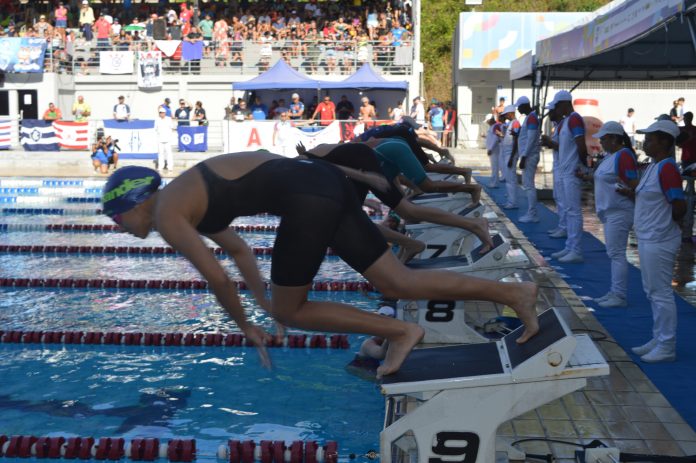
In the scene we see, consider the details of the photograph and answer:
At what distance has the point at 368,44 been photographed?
85.4 ft

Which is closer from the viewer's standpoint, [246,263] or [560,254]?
[246,263]

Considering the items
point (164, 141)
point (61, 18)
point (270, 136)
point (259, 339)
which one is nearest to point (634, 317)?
point (259, 339)

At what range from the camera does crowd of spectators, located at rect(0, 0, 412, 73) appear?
2616 cm

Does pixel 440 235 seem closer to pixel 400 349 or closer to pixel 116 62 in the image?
pixel 400 349

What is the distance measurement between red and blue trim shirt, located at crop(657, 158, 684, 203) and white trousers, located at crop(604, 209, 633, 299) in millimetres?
1362

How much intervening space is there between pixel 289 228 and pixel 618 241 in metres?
4.08

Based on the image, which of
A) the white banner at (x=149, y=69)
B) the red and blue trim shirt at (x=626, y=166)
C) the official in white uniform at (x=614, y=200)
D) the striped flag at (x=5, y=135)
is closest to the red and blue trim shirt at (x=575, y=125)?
the official in white uniform at (x=614, y=200)

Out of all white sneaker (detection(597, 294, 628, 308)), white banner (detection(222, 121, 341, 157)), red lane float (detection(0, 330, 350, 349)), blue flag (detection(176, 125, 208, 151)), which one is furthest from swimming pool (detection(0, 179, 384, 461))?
blue flag (detection(176, 125, 208, 151))

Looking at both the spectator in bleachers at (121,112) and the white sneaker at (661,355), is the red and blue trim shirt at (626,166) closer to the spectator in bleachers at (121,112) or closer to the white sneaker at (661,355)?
the white sneaker at (661,355)

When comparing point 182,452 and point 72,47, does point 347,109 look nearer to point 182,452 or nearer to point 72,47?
point 72,47

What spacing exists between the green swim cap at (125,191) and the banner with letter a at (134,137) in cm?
1775

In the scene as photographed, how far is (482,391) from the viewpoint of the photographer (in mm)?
3457

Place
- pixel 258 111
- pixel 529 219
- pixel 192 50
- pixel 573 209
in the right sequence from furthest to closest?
pixel 192 50
pixel 258 111
pixel 529 219
pixel 573 209

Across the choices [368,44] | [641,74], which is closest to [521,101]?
[641,74]
